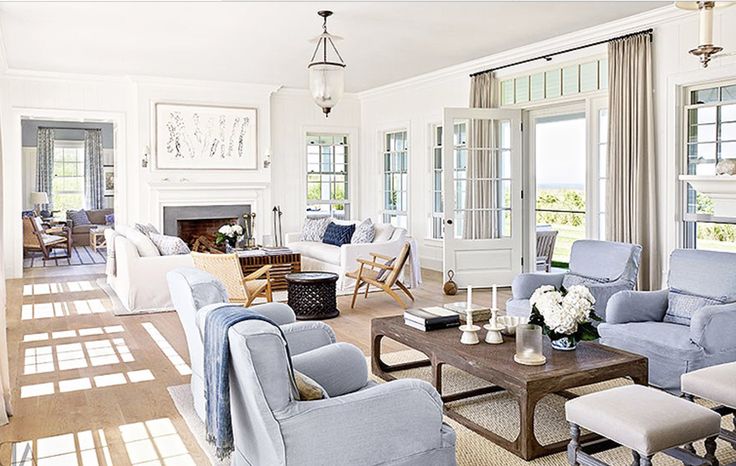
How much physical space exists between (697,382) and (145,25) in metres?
5.61

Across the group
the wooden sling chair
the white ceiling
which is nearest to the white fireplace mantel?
the white ceiling

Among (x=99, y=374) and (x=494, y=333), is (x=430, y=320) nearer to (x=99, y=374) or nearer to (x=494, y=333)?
(x=494, y=333)

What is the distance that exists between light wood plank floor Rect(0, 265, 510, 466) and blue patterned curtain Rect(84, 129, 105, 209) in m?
7.47

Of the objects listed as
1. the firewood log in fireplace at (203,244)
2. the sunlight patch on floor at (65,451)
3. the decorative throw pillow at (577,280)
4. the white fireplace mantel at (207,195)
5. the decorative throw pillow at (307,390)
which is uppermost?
the white fireplace mantel at (207,195)

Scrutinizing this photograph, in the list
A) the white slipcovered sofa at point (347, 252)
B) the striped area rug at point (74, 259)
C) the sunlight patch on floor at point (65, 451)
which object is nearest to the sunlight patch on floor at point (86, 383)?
the sunlight patch on floor at point (65, 451)

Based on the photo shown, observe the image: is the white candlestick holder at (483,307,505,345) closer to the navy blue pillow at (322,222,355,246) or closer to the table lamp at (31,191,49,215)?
the navy blue pillow at (322,222,355,246)

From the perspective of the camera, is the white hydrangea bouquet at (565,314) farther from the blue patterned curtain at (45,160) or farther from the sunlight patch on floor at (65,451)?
the blue patterned curtain at (45,160)

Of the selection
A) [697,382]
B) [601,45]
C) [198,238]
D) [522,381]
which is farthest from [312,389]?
[198,238]

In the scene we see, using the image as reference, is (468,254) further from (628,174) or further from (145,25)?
(145,25)

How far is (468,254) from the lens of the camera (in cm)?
777

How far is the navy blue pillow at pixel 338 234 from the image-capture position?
8422 millimetres

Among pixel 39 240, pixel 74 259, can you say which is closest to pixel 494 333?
pixel 39 240

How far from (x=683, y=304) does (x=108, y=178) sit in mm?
13302

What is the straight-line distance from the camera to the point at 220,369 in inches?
91.7
